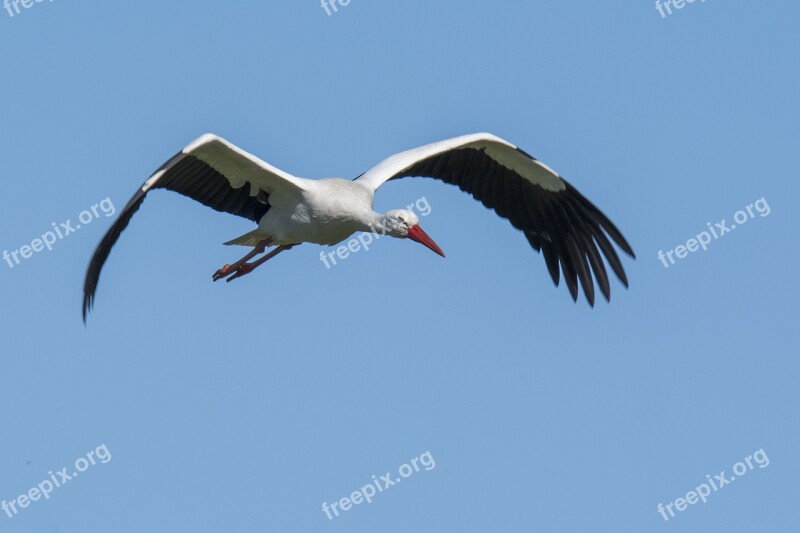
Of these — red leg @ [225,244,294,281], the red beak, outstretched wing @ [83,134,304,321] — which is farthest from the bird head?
red leg @ [225,244,294,281]

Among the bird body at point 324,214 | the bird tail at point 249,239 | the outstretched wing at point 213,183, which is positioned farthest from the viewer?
the bird tail at point 249,239

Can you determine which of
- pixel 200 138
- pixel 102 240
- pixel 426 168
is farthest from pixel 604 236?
pixel 102 240

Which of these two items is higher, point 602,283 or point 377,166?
point 377,166

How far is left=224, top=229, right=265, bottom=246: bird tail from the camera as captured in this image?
51.0ft

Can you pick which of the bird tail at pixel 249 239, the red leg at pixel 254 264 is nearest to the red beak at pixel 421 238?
the red leg at pixel 254 264

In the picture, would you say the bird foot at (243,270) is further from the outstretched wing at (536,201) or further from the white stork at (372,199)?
the outstretched wing at (536,201)

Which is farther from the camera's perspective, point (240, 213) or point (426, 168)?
point (426, 168)

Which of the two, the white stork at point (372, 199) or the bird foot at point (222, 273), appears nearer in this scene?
the white stork at point (372, 199)

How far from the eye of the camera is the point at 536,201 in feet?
56.5

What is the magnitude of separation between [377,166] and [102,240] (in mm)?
4152

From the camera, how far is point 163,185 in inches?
579

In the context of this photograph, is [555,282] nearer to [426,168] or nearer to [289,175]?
[426,168]

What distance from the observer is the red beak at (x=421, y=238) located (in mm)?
14992

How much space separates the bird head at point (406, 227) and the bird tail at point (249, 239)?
146 centimetres
